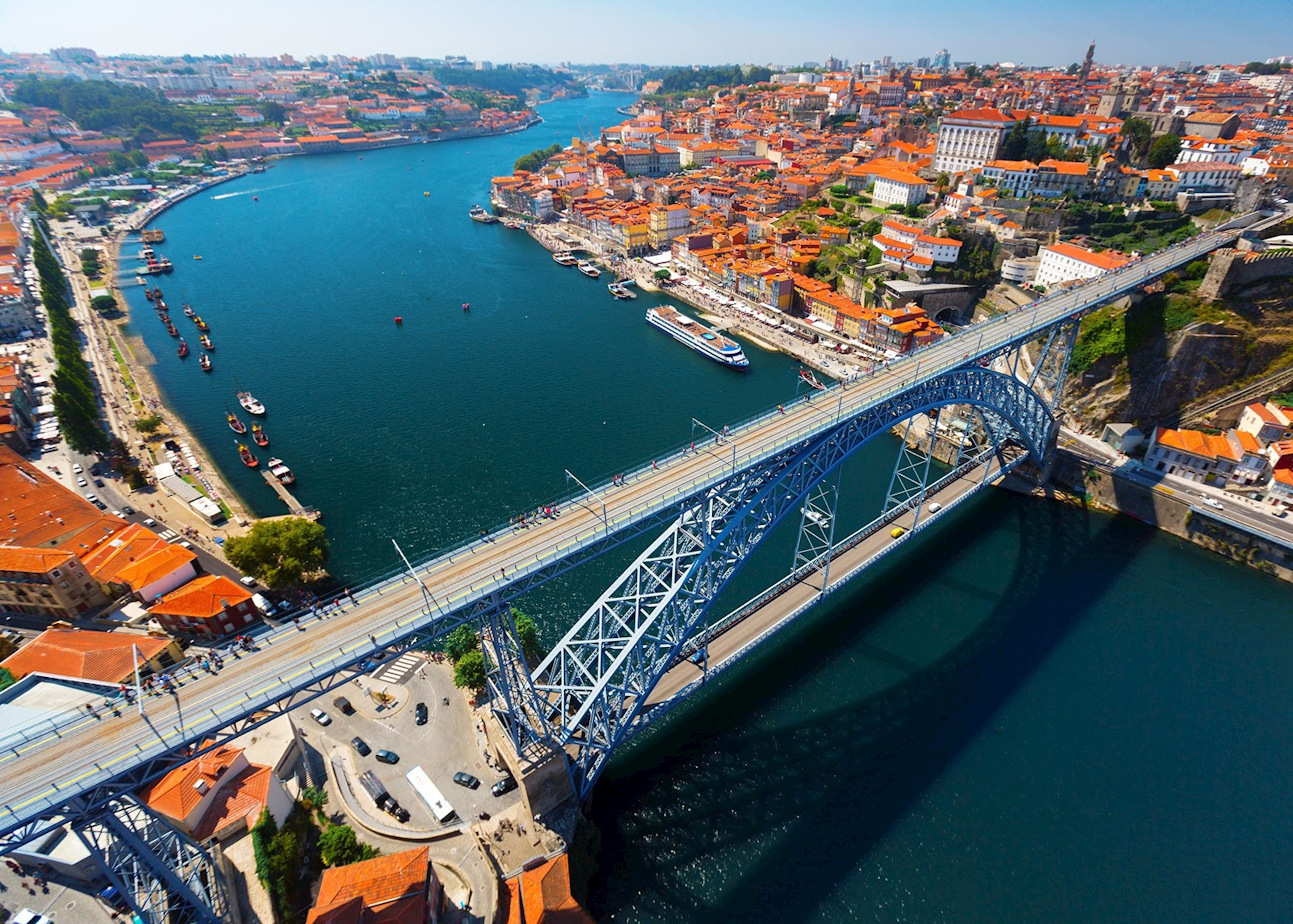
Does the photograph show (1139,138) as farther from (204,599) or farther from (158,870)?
(158,870)

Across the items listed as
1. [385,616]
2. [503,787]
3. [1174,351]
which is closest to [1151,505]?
[1174,351]

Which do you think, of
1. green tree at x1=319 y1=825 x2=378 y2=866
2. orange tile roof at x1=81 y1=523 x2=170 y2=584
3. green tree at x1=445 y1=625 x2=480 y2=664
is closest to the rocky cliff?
green tree at x1=445 y1=625 x2=480 y2=664

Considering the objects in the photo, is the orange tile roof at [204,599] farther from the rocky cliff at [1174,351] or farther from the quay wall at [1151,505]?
the rocky cliff at [1174,351]

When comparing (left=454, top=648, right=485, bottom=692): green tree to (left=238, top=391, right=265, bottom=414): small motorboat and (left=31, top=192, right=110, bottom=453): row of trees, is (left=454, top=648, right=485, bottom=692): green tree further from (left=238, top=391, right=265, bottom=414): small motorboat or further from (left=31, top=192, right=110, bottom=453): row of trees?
(left=238, top=391, right=265, bottom=414): small motorboat

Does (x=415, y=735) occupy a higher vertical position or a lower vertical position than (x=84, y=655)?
lower

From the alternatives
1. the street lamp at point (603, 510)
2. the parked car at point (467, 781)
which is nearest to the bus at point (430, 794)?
the parked car at point (467, 781)

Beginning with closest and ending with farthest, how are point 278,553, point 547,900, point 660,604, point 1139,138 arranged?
point 547,900 → point 660,604 → point 278,553 → point 1139,138

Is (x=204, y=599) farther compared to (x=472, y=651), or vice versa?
(x=204, y=599)
